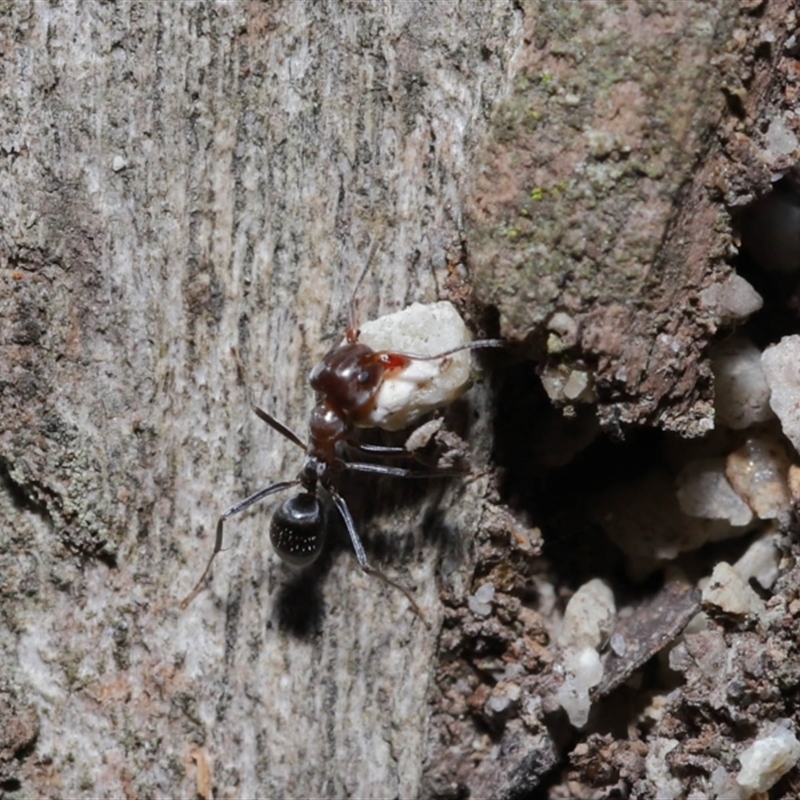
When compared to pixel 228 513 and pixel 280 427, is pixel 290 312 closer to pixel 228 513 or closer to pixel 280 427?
pixel 280 427

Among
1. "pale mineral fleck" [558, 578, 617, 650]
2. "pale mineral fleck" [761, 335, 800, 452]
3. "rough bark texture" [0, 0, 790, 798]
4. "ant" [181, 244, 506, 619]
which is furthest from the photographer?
"pale mineral fleck" [558, 578, 617, 650]

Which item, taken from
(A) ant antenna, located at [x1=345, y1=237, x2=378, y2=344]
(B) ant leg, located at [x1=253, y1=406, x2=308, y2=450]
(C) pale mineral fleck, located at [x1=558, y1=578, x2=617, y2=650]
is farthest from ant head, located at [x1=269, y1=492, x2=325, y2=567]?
(C) pale mineral fleck, located at [x1=558, y1=578, x2=617, y2=650]

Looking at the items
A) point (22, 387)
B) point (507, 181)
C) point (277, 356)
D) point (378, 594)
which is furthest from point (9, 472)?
point (507, 181)

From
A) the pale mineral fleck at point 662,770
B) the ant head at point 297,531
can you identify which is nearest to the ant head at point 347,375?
the ant head at point 297,531

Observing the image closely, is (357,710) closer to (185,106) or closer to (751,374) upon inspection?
(751,374)

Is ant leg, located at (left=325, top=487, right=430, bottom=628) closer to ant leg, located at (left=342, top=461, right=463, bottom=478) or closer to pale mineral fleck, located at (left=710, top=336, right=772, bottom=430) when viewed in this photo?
ant leg, located at (left=342, top=461, right=463, bottom=478)

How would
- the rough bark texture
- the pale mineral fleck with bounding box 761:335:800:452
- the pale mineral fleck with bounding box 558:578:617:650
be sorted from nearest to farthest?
the rough bark texture
the pale mineral fleck with bounding box 761:335:800:452
the pale mineral fleck with bounding box 558:578:617:650

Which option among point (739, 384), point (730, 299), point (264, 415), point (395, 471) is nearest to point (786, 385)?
point (739, 384)
